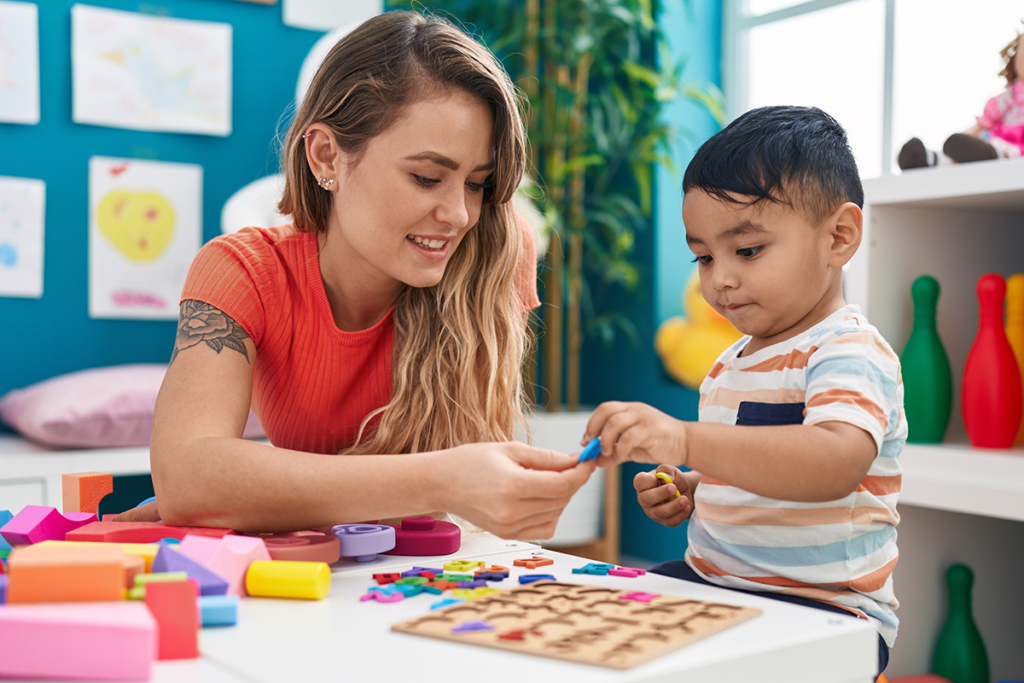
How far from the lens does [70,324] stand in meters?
2.57

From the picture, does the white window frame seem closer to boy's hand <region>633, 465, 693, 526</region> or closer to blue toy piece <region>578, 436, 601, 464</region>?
boy's hand <region>633, 465, 693, 526</region>

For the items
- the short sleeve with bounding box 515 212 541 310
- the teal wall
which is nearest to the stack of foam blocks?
the short sleeve with bounding box 515 212 541 310

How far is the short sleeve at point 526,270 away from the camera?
1.35 metres

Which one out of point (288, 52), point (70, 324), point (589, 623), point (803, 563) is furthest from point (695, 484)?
point (288, 52)

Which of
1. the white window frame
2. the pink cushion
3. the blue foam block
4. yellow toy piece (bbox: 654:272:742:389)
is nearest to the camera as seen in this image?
the blue foam block

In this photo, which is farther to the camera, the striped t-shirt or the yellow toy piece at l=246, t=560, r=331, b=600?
the striped t-shirt

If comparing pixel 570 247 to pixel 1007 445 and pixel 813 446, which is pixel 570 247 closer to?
pixel 1007 445

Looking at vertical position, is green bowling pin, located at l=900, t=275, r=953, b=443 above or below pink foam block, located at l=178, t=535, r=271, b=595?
above

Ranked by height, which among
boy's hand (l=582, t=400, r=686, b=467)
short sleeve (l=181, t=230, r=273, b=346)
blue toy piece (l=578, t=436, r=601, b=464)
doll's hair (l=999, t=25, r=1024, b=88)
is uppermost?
doll's hair (l=999, t=25, r=1024, b=88)

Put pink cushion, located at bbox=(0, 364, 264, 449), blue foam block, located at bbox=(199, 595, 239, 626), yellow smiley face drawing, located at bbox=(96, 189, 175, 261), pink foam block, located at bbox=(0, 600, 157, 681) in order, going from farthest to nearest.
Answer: yellow smiley face drawing, located at bbox=(96, 189, 175, 261)
pink cushion, located at bbox=(0, 364, 264, 449)
blue foam block, located at bbox=(199, 595, 239, 626)
pink foam block, located at bbox=(0, 600, 157, 681)

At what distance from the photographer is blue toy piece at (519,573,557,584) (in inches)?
30.9

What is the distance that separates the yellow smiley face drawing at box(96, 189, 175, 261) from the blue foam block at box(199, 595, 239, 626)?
2.20 meters

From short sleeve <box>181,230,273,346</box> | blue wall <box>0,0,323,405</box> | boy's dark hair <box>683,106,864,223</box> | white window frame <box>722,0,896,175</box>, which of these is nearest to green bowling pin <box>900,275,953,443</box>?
boy's dark hair <box>683,106,864,223</box>

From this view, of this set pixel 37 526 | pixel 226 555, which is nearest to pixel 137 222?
pixel 37 526
